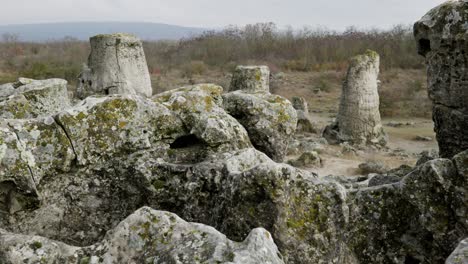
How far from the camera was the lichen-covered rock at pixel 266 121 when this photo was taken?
237 inches

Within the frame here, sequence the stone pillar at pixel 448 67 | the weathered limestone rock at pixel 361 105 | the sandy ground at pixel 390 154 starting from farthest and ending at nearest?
1. the weathered limestone rock at pixel 361 105
2. the sandy ground at pixel 390 154
3. the stone pillar at pixel 448 67

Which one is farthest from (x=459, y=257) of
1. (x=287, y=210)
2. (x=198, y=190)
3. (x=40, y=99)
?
(x=40, y=99)

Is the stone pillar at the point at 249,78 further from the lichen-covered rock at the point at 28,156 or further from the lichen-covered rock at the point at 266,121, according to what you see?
the lichen-covered rock at the point at 28,156

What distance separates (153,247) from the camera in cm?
308

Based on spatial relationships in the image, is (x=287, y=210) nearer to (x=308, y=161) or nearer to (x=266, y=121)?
(x=266, y=121)

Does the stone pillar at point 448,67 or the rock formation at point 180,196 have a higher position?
the stone pillar at point 448,67

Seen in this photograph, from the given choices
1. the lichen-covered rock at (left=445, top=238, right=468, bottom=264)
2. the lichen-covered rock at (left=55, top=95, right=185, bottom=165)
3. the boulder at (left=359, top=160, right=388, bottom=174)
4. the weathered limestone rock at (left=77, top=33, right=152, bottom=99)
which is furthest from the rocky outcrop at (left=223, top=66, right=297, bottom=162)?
the boulder at (left=359, top=160, right=388, bottom=174)

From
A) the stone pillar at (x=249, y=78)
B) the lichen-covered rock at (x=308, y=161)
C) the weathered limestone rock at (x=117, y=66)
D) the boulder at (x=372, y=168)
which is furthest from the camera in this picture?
the lichen-covered rock at (x=308, y=161)

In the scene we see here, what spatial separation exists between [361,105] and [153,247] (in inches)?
618

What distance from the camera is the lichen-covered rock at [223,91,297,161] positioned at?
19.7 feet

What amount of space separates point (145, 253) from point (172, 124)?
2.04m

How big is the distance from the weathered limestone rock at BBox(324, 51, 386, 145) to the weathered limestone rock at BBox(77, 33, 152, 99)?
8.21 m

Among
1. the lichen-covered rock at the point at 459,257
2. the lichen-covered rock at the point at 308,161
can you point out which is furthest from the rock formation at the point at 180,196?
the lichen-covered rock at the point at 308,161

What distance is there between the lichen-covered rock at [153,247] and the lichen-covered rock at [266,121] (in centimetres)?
290
